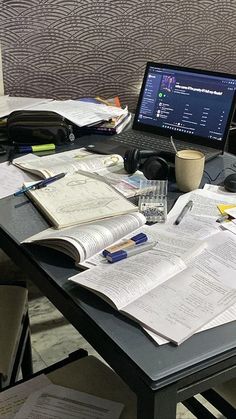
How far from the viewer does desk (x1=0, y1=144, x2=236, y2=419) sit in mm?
→ 793

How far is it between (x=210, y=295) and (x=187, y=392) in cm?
19

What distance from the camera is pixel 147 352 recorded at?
83cm

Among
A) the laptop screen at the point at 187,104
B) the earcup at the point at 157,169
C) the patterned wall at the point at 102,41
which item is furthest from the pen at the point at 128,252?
the patterned wall at the point at 102,41

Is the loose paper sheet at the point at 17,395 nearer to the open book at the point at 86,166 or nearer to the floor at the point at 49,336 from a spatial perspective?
the open book at the point at 86,166

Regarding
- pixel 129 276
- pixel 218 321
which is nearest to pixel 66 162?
pixel 129 276

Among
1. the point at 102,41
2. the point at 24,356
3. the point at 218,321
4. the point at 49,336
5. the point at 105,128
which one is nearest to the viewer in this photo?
the point at 218,321

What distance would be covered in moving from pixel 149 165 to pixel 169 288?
550 millimetres

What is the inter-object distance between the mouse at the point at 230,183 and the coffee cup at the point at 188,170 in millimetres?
71

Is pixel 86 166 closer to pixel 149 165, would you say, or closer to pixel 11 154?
pixel 149 165

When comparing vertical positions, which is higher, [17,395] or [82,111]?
[82,111]

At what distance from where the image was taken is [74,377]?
117 centimetres

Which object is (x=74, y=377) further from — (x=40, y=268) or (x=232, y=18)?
(x=232, y=18)

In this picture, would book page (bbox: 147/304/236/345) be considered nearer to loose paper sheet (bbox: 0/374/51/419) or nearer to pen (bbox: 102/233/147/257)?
pen (bbox: 102/233/147/257)

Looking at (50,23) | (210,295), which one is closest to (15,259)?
(210,295)
